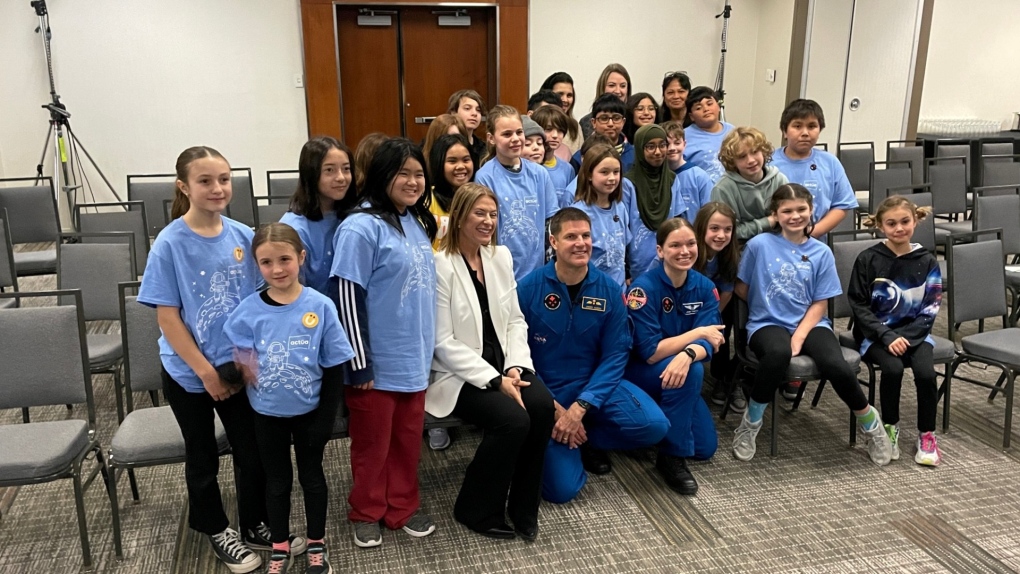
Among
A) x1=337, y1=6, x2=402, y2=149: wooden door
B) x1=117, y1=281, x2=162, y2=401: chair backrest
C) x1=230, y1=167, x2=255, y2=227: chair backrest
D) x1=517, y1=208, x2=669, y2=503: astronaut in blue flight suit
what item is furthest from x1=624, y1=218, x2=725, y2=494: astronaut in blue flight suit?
x1=337, y1=6, x2=402, y2=149: wooden door

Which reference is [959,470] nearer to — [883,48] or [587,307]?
[587,307]

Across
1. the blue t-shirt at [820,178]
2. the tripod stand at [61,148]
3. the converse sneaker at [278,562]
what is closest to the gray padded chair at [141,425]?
the converse sneaker at [278,562]

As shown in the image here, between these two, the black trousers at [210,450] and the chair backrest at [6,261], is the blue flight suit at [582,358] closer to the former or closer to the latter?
the black trousers at [210,450]

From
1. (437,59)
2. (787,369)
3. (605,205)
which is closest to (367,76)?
(437,59)

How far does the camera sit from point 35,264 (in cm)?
398

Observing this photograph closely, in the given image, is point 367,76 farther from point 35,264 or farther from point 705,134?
point 705,134

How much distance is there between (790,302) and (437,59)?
16.3ft

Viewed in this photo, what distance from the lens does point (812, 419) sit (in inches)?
129

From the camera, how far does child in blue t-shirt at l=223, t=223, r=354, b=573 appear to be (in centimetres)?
197

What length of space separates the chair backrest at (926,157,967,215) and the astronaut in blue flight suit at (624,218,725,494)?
11.7 feet

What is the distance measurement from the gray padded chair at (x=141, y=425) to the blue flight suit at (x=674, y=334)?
154 centimetres

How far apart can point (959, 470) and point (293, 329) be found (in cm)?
264

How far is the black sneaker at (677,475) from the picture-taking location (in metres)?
2.67

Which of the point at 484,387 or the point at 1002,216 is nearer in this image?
the point at 484,387
